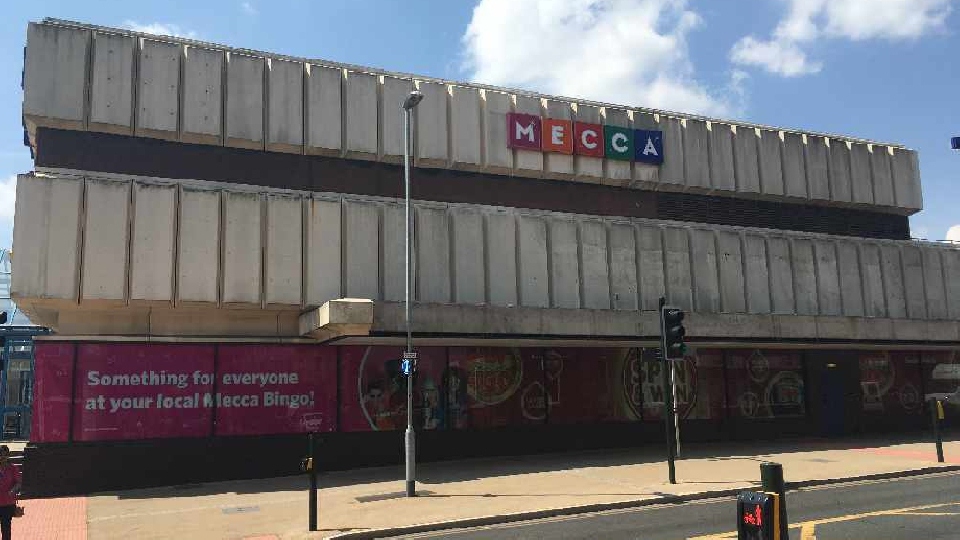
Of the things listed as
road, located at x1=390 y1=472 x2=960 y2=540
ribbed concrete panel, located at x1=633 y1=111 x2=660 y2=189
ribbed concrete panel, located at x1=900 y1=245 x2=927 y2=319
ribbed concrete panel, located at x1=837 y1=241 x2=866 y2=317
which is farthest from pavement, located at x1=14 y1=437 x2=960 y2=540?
ribbed concrete panel, located at x1=633 y1=111 x2=660 y2=189

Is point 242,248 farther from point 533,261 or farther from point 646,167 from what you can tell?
point 646,167

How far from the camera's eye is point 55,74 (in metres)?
19.9

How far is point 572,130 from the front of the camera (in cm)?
2617

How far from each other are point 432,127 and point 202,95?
7.08 meters

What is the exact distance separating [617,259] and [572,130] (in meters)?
4.85

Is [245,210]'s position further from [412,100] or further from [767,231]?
[767,231]

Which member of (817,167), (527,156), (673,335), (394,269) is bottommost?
(673,335)

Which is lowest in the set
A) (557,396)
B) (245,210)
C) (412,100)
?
(557,396)

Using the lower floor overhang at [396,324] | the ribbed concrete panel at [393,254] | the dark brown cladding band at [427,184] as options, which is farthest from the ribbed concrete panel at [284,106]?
the lower floor overhang at [396,324]

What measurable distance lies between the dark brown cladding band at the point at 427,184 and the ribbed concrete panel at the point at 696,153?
687 millimetres

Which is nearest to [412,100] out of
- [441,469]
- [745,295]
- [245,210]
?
[245,210]

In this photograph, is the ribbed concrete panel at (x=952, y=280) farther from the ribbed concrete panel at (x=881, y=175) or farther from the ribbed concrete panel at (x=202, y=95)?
the ribbed concrete panel at (x=202, y=95)

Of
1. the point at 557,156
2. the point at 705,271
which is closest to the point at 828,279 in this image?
the point at 705,271

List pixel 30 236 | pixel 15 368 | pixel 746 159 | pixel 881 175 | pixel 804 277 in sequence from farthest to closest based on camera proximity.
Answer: pixel 15 368
pixel 881 175
pixel 746 159
pixel 804 277
pixel 30 236
